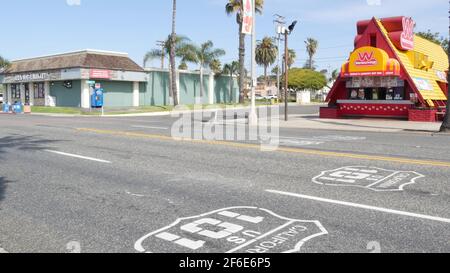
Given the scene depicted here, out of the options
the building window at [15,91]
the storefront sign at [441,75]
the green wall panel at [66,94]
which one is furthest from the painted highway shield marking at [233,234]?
the building window at [15,91]

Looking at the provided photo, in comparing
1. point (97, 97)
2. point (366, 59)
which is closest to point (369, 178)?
point (366, 59)

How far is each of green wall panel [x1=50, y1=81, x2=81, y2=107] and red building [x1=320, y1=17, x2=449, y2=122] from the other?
2744 cm

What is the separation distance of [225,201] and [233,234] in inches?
53.6

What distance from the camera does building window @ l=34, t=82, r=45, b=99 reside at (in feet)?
157

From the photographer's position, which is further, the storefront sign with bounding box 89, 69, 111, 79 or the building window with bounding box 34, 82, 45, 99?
the building window with bounding box 34, 82, 45, 99

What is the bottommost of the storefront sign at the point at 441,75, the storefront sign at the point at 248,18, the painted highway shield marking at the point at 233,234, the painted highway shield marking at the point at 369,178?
the painted highway shield marking at the point at 233,234

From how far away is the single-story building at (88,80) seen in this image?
42000mm

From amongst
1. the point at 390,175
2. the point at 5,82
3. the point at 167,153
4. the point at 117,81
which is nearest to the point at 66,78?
the point at 117,81

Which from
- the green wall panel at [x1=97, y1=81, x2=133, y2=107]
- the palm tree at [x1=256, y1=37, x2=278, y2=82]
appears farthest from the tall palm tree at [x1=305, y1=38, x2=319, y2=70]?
the green wall panel at [x1=97, y1=81, x2=133, y2=107]

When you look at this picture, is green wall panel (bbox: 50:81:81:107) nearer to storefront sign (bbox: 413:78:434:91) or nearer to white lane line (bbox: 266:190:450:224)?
A: storefront sign (bbox: 413:78:434:91)

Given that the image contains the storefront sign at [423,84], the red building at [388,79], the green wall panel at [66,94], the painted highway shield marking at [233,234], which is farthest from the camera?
the green wall panel at [66,94]

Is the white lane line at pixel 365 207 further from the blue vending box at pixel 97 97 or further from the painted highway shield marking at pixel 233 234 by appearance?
the blue vending box at pixel 97 97

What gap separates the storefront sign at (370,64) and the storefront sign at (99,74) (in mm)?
25417

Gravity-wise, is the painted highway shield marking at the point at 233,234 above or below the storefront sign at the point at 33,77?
below
